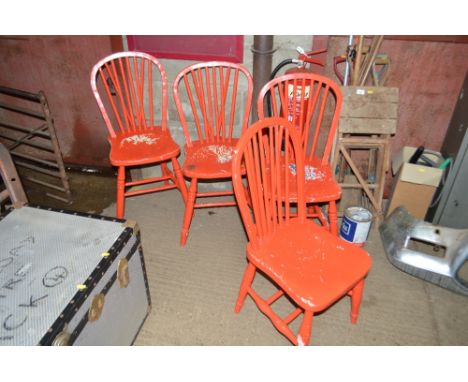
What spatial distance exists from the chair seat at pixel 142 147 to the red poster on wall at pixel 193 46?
505 mm

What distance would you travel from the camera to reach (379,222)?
2.36m

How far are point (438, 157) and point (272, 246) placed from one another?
4.91 ft

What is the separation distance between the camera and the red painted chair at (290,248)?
1.30 m

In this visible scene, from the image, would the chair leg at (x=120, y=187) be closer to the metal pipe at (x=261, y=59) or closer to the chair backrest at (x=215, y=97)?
the chair backrest at (x=215, y=97)

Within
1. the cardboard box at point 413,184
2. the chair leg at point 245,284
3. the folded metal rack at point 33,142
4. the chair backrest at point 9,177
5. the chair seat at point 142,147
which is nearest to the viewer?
the chair backrest at point 9,177

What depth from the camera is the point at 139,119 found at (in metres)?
2.31

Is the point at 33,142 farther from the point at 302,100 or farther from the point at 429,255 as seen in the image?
the point at 429,255

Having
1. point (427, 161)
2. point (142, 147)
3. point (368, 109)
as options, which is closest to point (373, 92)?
point (368, 109)

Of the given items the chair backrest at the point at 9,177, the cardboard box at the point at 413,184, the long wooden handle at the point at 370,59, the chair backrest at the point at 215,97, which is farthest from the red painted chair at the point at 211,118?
the cardboard box at the point at 413,184

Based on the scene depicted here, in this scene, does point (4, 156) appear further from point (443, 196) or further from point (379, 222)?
point (443, 196)

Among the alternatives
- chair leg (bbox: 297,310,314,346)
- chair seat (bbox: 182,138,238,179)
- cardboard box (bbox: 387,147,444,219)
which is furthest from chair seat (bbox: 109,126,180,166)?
cardboard box (bbox: 387,147,444,219)

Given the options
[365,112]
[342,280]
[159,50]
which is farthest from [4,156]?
[365,112]

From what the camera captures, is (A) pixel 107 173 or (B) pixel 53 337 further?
(A) pixel 107 173

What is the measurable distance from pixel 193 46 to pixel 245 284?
4.94 feet
